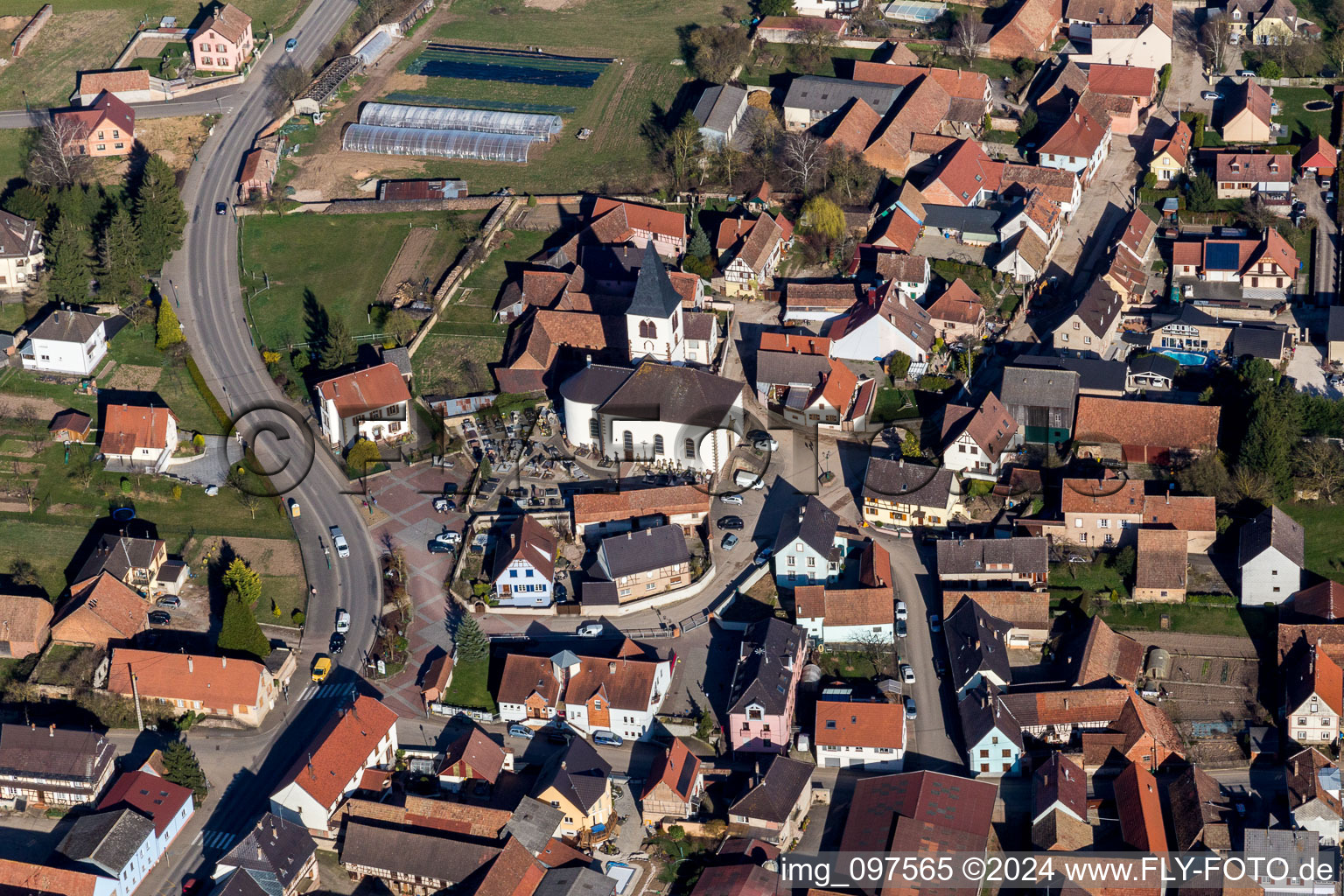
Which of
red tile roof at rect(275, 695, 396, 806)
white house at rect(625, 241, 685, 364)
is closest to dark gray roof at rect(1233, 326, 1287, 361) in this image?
white house at rect(625, 241, 685, 364)

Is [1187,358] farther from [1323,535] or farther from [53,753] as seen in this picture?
[53,753]

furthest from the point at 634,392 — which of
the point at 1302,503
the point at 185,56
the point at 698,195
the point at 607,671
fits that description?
the point at 185,56

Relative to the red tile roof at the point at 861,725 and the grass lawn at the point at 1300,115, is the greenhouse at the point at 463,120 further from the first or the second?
the red tile roof at the point at 861,725

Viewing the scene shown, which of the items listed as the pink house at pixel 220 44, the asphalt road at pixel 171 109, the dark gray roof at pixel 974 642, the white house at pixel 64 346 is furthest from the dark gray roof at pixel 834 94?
the white house at pixel 64 346

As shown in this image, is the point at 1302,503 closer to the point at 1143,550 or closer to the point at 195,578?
the point at 1143,550

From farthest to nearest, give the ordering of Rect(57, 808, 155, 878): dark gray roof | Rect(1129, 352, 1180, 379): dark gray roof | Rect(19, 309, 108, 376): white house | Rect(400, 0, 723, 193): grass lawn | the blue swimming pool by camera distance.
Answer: Rect(400, 0, 723, 193): grass lawn < Rect(19, 309, 108, 376): white house < the blue swimming pool < Rect(1129, 352, 1180, 379): dark gray roof < Rect(57, 808, 155, 878): dark gray roof

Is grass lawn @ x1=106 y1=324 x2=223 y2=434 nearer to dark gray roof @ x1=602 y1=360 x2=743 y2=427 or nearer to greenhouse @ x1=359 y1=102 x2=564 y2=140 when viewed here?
dark gray roof @ x1=602 y1=360 x2=743 y2=427
